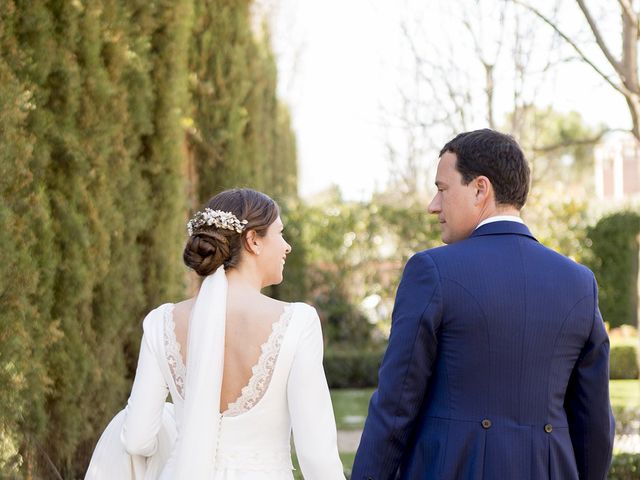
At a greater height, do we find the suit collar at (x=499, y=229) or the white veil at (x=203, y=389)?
the suit collar at (x=499, y=229)

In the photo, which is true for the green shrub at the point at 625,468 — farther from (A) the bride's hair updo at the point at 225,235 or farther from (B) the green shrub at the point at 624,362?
(B) the green shrub at the point at 624,362

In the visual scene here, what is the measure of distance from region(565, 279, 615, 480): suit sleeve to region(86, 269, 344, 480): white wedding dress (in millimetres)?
736

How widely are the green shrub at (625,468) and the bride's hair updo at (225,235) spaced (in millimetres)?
3611

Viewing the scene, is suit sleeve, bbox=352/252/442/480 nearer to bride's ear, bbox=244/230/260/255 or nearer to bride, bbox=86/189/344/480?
bride, bbox=86/189/344/480

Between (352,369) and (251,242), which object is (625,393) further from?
(251,242)

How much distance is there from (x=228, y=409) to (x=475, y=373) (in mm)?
816

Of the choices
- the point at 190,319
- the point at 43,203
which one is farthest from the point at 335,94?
the point at 190,319

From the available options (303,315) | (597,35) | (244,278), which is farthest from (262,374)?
(597,35)

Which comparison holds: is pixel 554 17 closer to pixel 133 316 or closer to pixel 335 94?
pixel 133 316

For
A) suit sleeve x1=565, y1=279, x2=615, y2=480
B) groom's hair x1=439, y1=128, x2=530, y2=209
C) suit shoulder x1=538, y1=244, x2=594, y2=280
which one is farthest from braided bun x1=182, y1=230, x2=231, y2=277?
suit sleeve x1=565, y1=279, x2=615, y2=480

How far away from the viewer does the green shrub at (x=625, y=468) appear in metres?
5.88

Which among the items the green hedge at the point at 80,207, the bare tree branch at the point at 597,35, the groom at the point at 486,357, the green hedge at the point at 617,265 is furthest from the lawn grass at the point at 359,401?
the groom at the point at 486,357

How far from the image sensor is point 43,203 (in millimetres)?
4855

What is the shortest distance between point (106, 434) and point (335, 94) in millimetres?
25965
